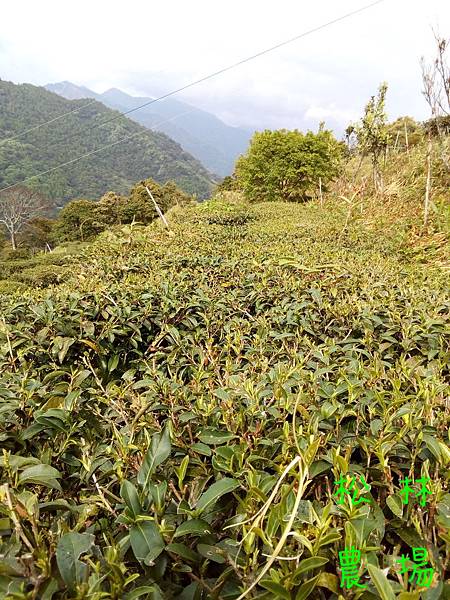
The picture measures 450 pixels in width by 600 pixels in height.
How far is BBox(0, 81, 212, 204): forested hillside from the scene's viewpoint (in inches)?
2466

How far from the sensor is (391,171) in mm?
11109

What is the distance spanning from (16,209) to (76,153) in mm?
47514

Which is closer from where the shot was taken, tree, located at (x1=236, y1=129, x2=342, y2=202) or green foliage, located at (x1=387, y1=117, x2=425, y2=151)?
tree, located at (x1=236, y1=129, x2=342, y2=202)

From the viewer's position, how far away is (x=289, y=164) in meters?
13.3

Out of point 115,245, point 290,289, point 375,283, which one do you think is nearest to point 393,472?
point 290,289

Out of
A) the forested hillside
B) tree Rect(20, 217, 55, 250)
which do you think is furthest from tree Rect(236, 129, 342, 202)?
the forested hillside

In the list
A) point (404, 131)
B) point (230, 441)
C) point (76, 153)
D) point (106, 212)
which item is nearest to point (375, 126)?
point (404, 131)

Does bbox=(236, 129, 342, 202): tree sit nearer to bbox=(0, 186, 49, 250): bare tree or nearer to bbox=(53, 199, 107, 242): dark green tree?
bbox=(53, 199, 107, 242): dark green tree

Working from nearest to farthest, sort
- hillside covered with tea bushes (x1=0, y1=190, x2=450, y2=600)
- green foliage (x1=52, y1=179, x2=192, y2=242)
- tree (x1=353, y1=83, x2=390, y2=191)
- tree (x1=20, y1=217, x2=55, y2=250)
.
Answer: hillside covered with tea bushes (x1=0, y1=190, x2=450, y2=600), tree (x1=353, y1=83, x2=390, y2=191), green foliage (x1=52, y1=179, x2=192, y2=242), tree (x1=20, y1=217, x2=55, y2=250)

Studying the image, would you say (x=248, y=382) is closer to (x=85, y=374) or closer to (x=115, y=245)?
(x=85, y=374)

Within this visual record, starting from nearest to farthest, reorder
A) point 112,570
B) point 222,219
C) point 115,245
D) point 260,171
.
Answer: point 112,570 → point 115,245 → point 222,219 → point 260,171

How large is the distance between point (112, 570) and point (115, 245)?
4.15 metres

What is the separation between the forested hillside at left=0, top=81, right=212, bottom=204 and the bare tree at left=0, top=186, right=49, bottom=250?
70.9ft

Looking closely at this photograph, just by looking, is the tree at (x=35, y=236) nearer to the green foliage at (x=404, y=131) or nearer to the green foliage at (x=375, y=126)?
the green foliage at (x=404, y=131)
